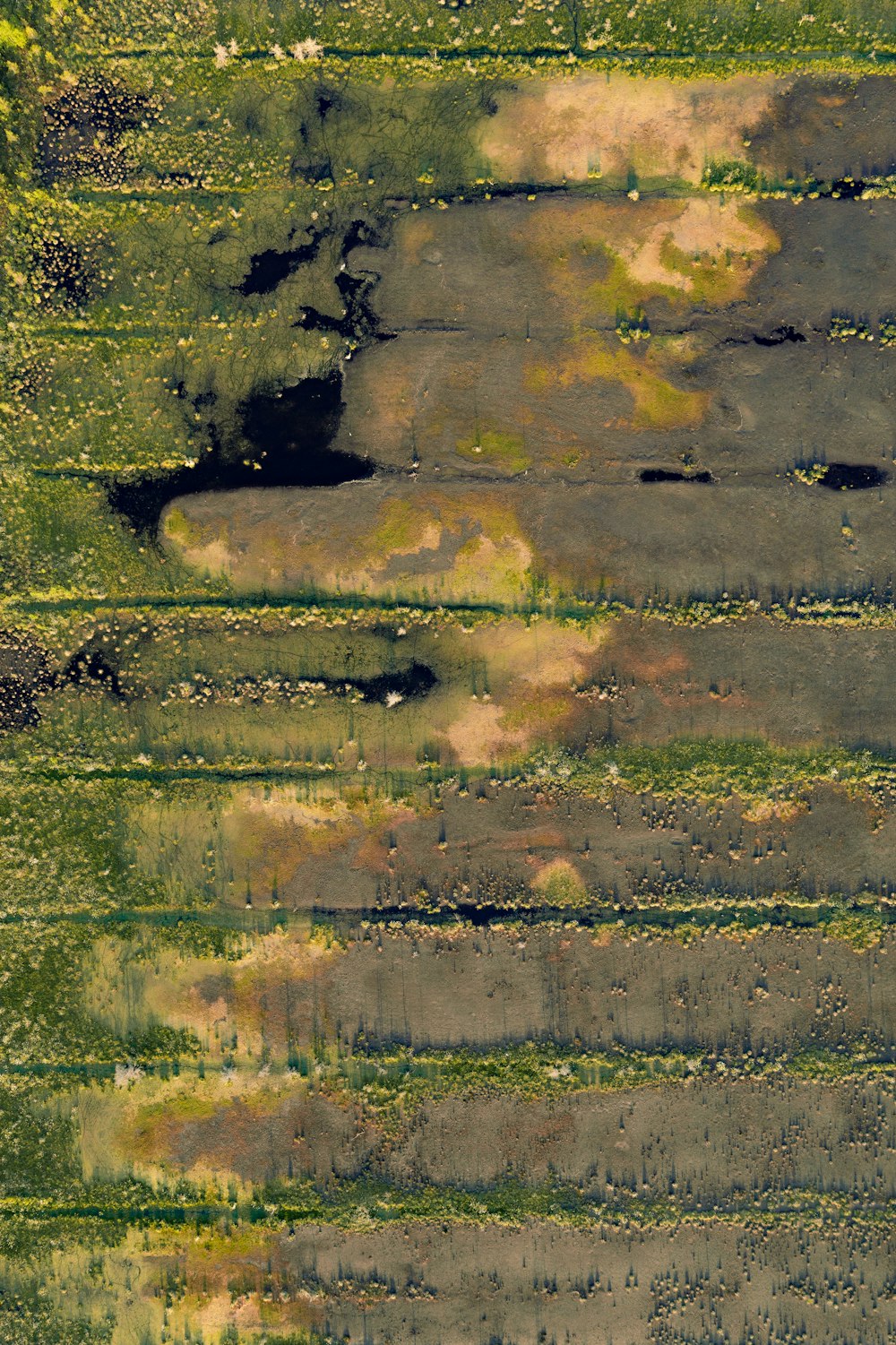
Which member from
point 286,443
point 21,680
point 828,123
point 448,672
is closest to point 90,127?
point 286,443

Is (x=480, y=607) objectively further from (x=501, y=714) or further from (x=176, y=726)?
(x=176, y=726)

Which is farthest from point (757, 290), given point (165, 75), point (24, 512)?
point (24, 512)

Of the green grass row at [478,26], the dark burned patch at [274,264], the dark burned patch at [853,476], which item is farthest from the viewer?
the dark burned patch at [853,476]

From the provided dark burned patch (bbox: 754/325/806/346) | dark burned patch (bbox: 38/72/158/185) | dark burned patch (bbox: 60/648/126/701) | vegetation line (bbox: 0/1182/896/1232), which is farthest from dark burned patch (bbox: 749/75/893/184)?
vegetation line (bbox: 0/1182/896/1232)

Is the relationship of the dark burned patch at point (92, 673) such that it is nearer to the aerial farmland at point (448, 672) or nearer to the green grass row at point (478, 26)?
the aerial farmland at point (448, 672)

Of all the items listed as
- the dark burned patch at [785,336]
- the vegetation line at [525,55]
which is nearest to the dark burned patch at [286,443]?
the vegetation line at [525,55]

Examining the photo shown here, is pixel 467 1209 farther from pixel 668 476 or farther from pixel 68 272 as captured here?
pixel 68 272
